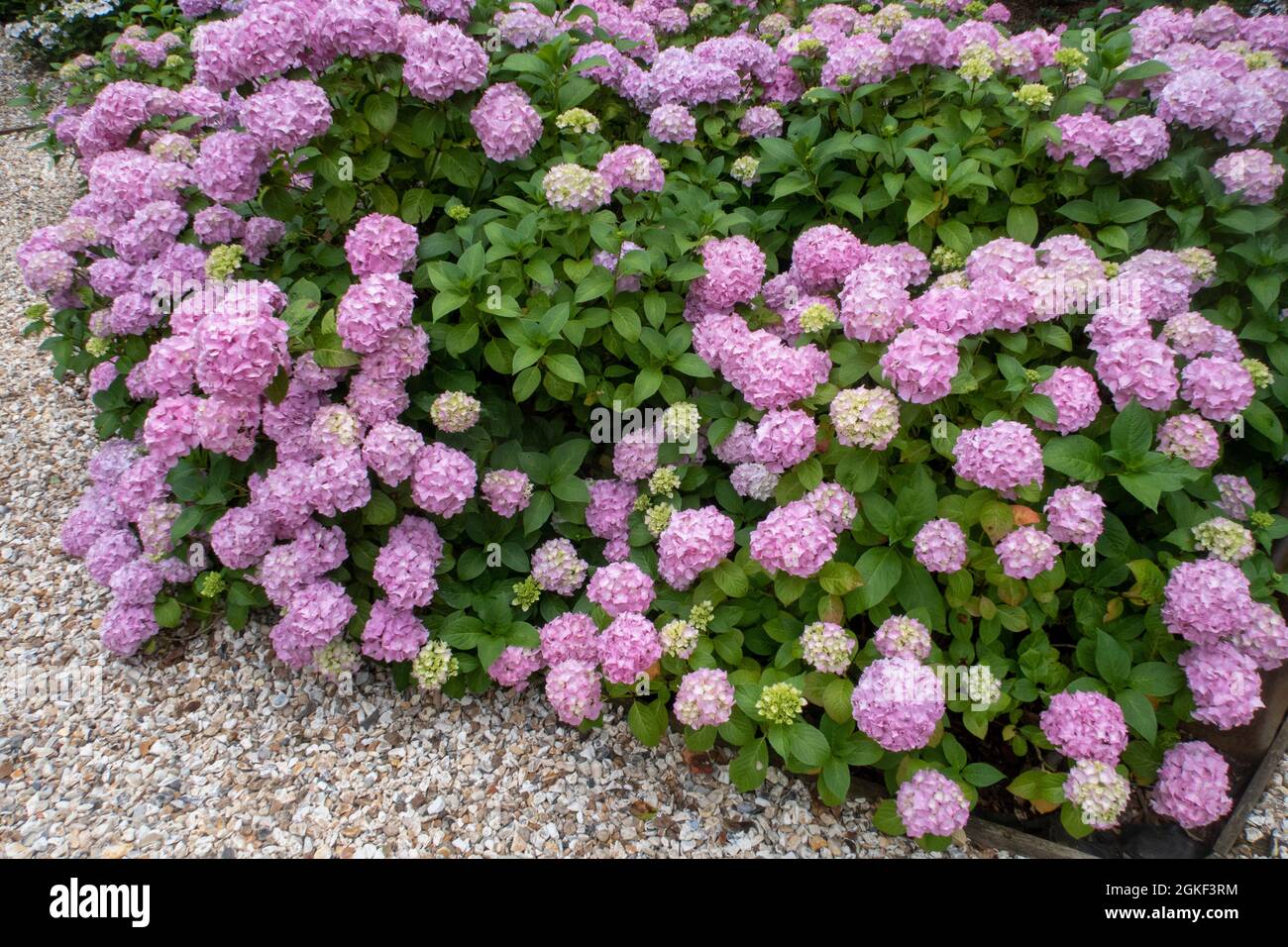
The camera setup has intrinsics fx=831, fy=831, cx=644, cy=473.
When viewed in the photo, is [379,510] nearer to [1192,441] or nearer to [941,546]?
[941,546]

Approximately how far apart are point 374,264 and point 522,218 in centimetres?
50

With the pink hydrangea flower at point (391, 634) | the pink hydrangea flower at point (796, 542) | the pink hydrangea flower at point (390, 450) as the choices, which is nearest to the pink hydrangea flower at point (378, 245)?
the pink hydrangea flower at point (390, 450)

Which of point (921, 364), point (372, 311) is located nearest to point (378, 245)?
point (372, 311)

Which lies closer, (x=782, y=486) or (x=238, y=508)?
(x=782, y=486)

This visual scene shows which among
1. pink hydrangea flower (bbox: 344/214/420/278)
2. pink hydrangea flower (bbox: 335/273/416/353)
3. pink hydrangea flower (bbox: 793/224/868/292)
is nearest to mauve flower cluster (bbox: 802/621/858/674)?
pink hydrangea flower (bbox: 793/224/868/292)

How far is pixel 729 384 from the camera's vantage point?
288 centimetres

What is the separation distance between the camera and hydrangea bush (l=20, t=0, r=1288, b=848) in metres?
2.35

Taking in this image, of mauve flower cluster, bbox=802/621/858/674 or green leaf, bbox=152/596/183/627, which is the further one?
green leaf, bbox=152/596/183/627

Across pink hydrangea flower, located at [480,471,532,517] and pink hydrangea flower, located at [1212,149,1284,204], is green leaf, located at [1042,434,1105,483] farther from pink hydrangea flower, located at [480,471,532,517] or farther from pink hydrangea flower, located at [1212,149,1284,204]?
pink hydrangea flower, located at [480,471,532,517]

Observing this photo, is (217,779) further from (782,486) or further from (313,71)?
(313,71)

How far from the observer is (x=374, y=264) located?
271cm

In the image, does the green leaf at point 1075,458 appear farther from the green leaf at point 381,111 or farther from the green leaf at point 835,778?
the green leaf at point 381,111

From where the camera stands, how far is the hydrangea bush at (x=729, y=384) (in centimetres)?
235

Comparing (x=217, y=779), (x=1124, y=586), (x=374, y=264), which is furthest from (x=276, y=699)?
(x=1124, y=586)
